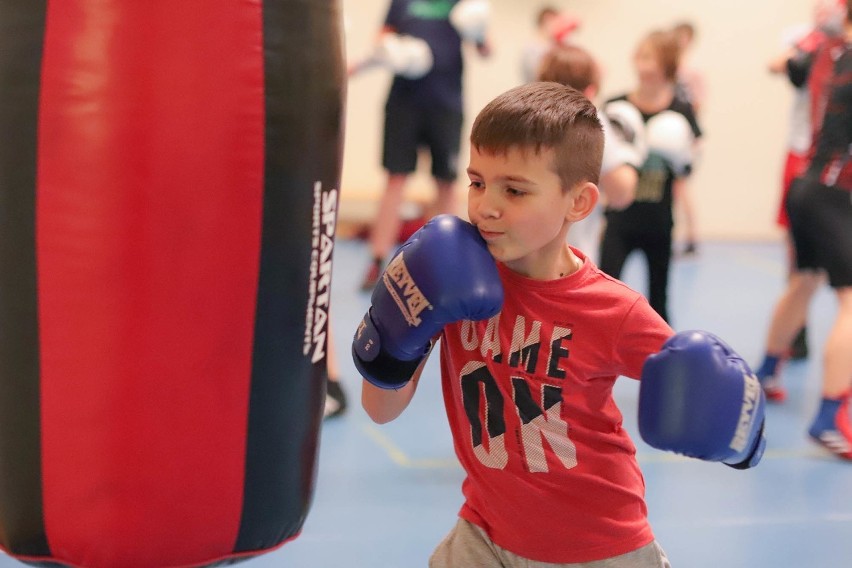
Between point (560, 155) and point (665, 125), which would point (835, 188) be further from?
point (560, 155)

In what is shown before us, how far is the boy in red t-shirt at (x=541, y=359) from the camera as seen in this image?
1.40m

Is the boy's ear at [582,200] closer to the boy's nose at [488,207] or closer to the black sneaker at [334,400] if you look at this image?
the boy's nose at [488,207]

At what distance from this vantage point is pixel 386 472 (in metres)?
2.87

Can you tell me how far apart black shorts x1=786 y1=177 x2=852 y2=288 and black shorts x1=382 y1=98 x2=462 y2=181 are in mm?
1954

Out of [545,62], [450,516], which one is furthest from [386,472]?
[545,62]

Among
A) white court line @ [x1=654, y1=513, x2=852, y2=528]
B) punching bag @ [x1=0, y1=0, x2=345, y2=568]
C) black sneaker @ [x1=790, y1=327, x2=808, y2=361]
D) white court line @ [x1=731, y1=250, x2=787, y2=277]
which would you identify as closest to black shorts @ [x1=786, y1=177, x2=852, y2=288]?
white court line @ [x1=654, y1=513, x2=852, y2=528]

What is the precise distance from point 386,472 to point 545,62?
1189 mm

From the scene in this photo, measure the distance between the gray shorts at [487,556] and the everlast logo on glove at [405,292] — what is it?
1.25ft

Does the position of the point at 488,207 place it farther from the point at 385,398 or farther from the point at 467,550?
the point at 467,550

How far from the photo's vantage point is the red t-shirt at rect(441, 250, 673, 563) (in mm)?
1491

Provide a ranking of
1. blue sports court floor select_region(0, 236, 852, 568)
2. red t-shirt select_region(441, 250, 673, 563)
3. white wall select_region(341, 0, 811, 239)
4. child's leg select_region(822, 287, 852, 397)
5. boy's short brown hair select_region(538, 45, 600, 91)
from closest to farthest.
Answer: red t-shirt select_region(441, 250, 673, 563)
blue sports court floor select_region(0, 236, 852, 568)
boy's short brown hair select_region(538, 45, 600, 91)
child's leg select_region(822, 287, 852, 397)
white wall select_region(341, 0, 811, 239)

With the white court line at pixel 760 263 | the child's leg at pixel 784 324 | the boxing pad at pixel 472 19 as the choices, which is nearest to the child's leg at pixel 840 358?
the child's leg at pixel 784 324

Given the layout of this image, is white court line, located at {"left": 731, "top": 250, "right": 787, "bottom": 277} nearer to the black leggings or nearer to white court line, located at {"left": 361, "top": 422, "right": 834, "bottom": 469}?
the black leggings

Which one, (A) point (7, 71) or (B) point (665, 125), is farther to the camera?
(B) point (665, 125)
